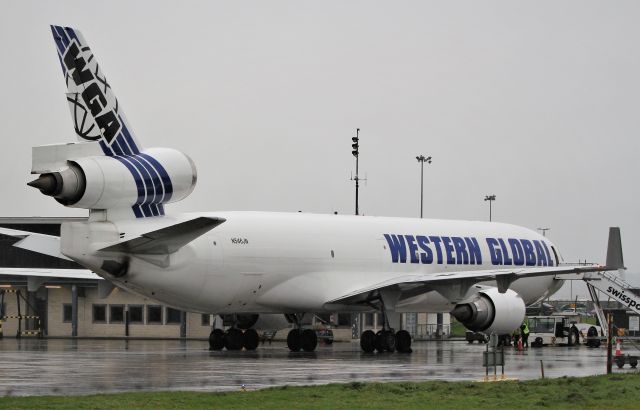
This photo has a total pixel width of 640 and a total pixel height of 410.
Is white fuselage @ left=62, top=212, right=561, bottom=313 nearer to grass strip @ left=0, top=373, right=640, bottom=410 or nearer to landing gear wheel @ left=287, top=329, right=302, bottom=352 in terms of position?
landing gear wheel @ left=287, top=329, right=302, bottom=352

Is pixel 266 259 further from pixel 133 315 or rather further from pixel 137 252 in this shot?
pixel 133 315

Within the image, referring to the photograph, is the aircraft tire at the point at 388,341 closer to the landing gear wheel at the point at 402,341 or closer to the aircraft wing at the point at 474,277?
the landing gear wheel at the point at 402,341

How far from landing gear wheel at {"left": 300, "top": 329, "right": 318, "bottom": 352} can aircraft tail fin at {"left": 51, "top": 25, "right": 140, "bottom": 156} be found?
40.6ft

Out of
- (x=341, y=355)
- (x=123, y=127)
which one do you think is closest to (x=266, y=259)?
(x=341, y=355)

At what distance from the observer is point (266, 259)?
37.5 m

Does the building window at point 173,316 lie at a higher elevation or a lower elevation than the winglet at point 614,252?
lower

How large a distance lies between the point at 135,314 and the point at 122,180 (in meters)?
29.0

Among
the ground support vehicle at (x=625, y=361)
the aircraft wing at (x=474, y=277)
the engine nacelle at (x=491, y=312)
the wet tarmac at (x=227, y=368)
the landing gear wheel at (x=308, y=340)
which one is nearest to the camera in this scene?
the wet tarmac at (x=227, y=368)

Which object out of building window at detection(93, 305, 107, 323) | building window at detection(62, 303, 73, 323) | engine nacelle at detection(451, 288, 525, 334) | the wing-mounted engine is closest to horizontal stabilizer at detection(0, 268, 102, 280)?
the wing-mounted engine

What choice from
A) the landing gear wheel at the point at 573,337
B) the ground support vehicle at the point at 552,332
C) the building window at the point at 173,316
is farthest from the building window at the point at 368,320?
the landing gear wheel at the point at 573,337

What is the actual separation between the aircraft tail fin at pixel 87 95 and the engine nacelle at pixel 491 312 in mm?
12968

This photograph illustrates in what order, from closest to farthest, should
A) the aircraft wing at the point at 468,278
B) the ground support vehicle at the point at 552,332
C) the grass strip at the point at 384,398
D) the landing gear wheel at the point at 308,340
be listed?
the grass strip at the point at 384,398
the aircraft wing at the point at 468,278
the landing gear wheel at the point at 308,340
the ground support vehicle at the point at 552,332

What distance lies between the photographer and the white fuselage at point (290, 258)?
33.3 metres

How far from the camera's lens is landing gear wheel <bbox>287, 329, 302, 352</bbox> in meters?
41.4
